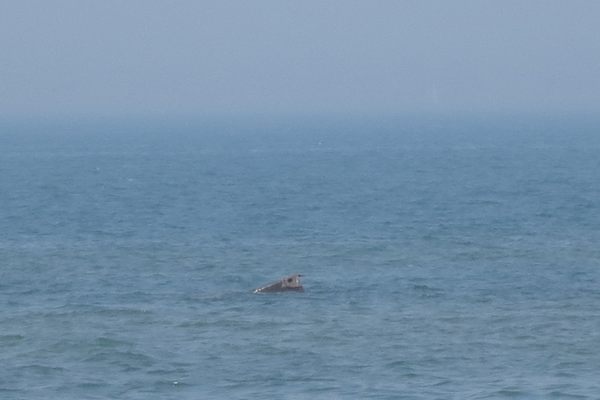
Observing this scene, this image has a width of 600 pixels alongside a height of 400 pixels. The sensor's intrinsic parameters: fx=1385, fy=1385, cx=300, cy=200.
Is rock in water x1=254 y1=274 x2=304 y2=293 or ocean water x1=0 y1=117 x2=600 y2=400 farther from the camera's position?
rock in water x1=254 y1=274 x2=304 y2=293

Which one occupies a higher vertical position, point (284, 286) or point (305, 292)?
point (284, 286)

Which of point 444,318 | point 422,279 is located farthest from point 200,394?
point 422,279

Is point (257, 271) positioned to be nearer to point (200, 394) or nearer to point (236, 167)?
point (200, 394)

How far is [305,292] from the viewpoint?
43.6m

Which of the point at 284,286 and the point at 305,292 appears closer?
the point at 284,286

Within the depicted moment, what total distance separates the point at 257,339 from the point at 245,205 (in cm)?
3922

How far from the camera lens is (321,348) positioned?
35.2 metres

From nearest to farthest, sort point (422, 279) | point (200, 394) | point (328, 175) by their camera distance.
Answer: point (200, 394) → point (422, 279) → point (328, 175)

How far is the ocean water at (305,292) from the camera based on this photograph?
32312 mm

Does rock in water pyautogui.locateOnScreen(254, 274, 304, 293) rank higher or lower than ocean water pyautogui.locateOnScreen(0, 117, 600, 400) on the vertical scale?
higher

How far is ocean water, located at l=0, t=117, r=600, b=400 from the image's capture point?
32.3 meters

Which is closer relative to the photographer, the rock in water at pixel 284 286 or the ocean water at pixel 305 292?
the ocean water at pixel 305 292

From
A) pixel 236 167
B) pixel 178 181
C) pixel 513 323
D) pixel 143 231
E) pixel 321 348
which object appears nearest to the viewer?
pixel 321 348

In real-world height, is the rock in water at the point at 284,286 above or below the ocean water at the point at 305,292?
above
